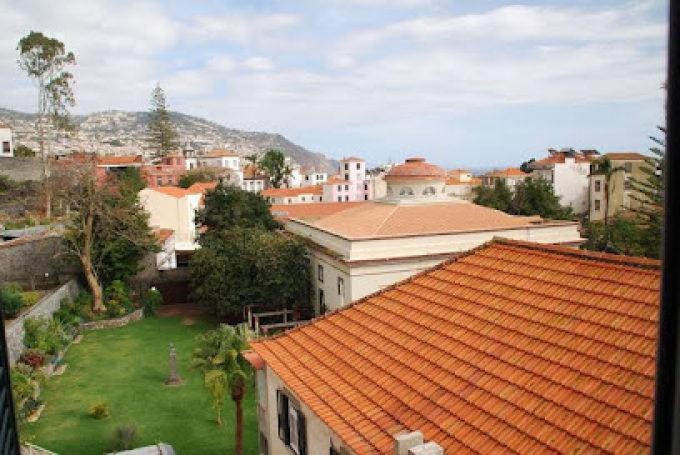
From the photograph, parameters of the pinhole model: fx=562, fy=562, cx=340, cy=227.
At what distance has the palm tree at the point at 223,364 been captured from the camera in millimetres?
12141

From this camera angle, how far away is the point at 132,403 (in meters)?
18.0

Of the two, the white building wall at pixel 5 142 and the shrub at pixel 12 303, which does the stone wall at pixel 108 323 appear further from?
the white building wall at pixel 5 142

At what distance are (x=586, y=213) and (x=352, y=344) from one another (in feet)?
186

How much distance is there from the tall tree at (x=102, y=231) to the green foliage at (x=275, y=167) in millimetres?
53761

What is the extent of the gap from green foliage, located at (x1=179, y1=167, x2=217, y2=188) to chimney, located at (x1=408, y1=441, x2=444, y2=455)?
68080 millimetres

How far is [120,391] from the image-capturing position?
19.1 m

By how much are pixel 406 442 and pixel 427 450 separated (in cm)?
28

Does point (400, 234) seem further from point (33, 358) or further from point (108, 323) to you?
point (108, 323)

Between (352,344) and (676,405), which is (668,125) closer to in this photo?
(676,405)

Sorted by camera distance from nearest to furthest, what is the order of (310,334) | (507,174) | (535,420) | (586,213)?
(535,420), (310,334), (586,213), (507,174)

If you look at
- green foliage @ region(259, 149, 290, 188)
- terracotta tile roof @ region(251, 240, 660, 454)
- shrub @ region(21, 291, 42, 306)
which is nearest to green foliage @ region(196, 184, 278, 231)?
shrub @ region(21, 291, 42, 306)

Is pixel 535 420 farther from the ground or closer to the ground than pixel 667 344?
closer to the ground

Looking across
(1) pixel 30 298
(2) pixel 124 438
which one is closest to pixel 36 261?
(1) pixel 30 298

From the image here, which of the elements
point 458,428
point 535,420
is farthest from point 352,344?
point 535,420
